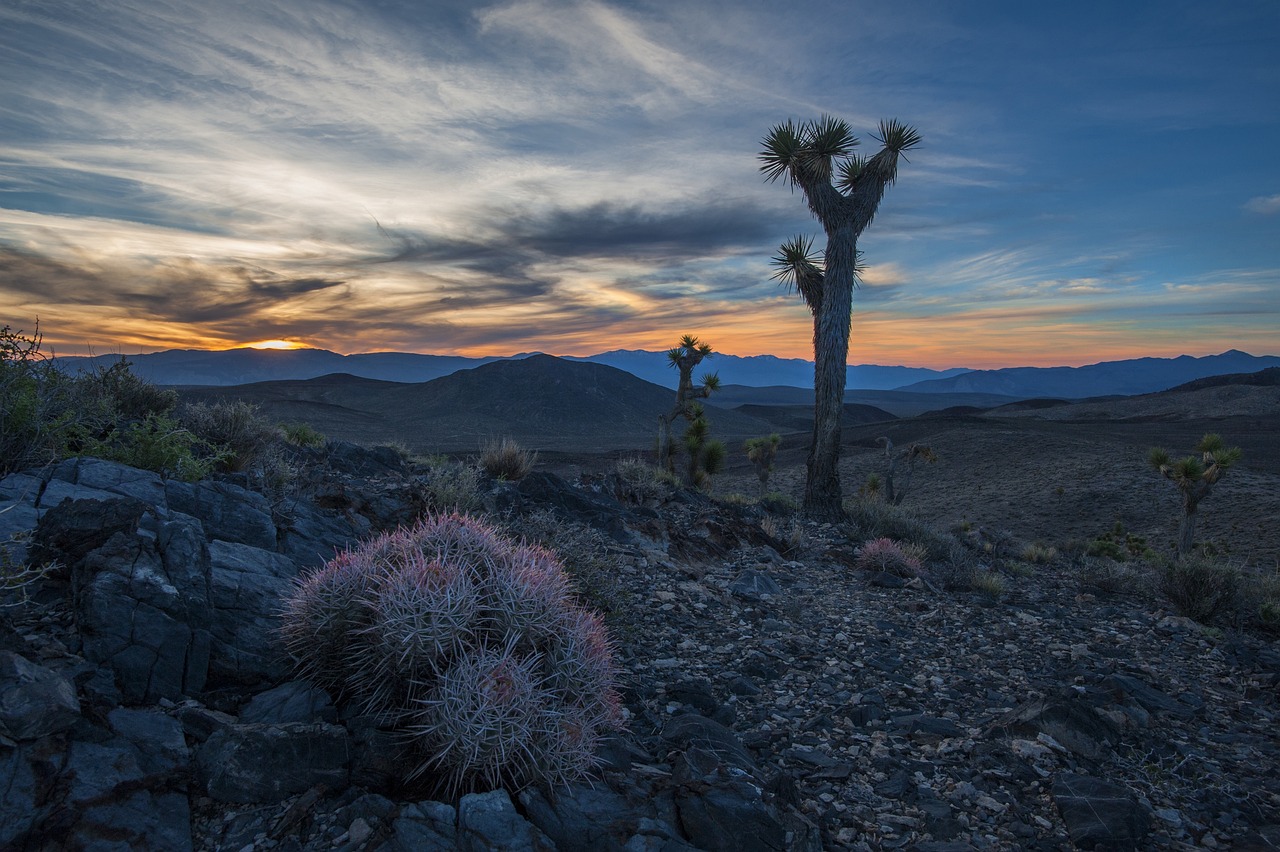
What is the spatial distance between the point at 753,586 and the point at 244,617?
6376mm

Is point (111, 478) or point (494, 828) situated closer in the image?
point (494, 828)

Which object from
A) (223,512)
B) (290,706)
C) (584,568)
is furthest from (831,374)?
(290,706)

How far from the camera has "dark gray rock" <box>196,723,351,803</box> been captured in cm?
313

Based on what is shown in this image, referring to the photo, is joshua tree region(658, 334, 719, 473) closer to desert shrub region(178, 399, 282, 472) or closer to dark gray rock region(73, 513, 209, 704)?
desert shrub region(178, 399, 282, 472)

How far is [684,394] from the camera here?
2292 cm

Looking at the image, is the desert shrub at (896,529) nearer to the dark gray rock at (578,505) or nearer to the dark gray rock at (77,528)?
the dark gray rock at (578,505)

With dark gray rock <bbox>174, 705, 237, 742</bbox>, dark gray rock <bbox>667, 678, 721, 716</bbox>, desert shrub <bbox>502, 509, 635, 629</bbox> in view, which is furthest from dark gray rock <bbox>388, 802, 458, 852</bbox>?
desert shrub <bbox>502, 509, 635, 629</bbox>

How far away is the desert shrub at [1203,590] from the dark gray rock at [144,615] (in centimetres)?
1166

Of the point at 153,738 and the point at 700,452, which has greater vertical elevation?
the point at 153,738

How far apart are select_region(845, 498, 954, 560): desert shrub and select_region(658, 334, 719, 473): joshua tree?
794 cm

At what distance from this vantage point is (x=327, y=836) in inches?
116

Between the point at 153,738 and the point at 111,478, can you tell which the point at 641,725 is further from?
the point at 111,478

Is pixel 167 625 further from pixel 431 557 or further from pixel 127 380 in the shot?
pixel 127 380

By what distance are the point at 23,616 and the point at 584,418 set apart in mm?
90858
